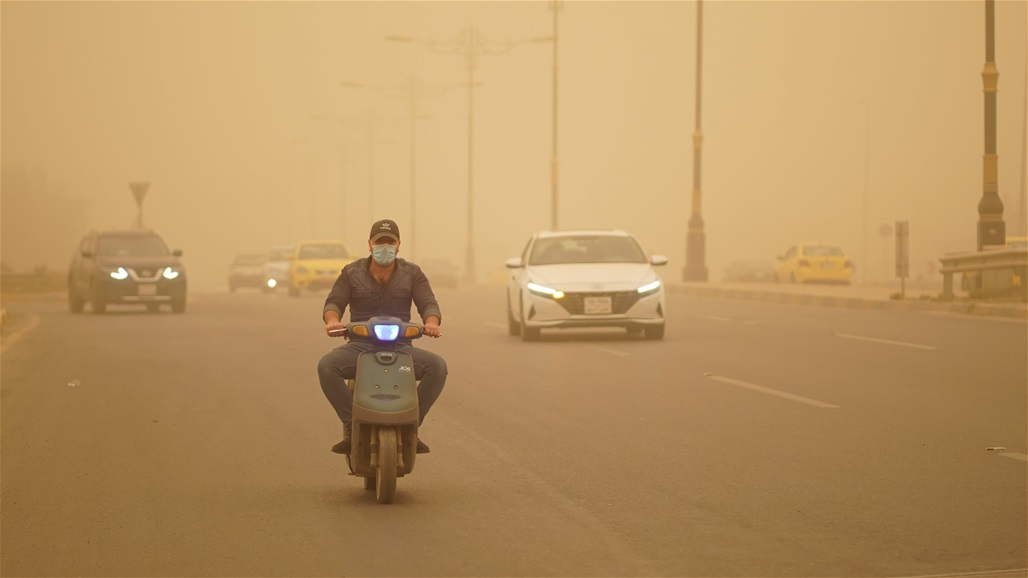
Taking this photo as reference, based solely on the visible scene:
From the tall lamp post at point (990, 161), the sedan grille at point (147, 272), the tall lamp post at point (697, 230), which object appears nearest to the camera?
the tall lamp post at point (990, 161)

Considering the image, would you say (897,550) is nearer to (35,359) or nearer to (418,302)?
(418,302)

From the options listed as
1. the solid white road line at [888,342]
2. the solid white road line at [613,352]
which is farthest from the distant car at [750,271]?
the solid white road line at [613,352]

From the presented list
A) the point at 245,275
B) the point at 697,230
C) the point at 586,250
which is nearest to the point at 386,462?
the point at 586,250

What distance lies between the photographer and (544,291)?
21219 millimetres

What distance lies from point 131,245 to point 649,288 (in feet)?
51.7

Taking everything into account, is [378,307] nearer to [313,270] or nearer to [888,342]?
[888,342]

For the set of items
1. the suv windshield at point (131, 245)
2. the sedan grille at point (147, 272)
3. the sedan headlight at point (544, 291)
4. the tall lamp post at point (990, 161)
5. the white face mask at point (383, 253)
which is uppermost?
the tall lamp post at point (990, 161)

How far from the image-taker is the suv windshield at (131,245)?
32.9 meters

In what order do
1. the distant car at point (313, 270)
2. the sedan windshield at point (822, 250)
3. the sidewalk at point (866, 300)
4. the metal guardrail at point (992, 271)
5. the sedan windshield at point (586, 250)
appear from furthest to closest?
the sedan windshield at point (822, 250) → the distant car at point (313, 270) → the metal guardrail at point (992, 271) → the sidewalk at point (866, 300) → the sedan windshield at point (586, 250)

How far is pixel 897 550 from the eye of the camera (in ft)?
23.8

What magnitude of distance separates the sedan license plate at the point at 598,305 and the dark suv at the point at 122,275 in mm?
13073

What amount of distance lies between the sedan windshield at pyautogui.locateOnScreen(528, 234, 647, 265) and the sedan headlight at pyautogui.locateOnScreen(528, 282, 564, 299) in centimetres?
105

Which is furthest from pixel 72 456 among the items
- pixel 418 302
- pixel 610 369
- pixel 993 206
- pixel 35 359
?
pixel 993 206

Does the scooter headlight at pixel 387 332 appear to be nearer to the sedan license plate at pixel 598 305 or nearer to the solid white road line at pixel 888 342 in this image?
the solid white road line at pixel 888 342
